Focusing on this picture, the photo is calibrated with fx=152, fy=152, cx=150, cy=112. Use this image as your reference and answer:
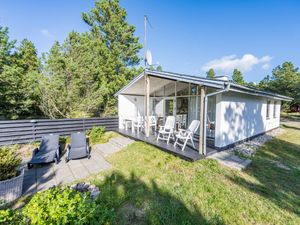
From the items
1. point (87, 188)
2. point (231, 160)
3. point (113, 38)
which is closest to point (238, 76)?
point (113, 38)

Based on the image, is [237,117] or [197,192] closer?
[197,192]

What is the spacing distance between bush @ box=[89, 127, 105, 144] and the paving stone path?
1.63 m

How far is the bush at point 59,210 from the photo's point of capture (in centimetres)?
177

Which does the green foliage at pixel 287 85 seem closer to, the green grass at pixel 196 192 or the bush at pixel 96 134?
the green grass at pixel 196 192

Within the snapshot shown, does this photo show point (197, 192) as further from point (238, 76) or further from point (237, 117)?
point (238, 76)

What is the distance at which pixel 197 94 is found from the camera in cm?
815

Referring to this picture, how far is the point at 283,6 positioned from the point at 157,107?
904cm

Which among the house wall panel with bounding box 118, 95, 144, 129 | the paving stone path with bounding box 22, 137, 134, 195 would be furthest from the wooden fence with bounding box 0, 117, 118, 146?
the paving stone path with bounding box 22, 137, 134, 195

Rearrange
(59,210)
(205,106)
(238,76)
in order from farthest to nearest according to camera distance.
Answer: (238,76)
(205,106)
(59,210)

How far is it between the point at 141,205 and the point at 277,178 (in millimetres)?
4054

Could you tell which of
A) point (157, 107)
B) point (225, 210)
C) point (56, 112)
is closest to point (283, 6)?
point (157, 107)

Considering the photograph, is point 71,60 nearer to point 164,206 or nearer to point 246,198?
point 164,206

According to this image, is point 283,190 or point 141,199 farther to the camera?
point 283,190

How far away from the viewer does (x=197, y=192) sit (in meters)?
3.60
